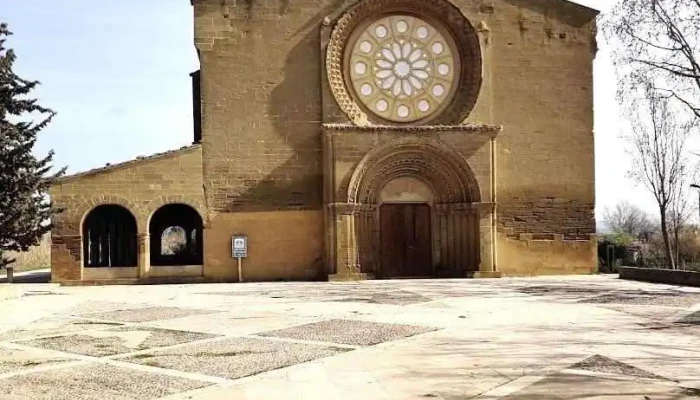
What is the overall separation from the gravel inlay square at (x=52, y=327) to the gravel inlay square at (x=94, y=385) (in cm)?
315

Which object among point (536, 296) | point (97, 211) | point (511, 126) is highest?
point (511, 126)

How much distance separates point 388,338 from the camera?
950 centimetres

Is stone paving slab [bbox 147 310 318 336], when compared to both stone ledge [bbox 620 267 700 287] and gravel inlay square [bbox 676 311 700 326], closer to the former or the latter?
gravel inlay square [bbox 676 311 700 326]

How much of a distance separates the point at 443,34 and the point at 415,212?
5.43m

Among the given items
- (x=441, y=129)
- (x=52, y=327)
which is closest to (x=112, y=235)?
(x=441, y=129)

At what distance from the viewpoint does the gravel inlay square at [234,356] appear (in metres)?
7.57

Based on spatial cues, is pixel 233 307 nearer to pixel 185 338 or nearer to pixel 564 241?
pixel 185 338

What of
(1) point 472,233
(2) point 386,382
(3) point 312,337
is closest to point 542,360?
(2) point 386,382

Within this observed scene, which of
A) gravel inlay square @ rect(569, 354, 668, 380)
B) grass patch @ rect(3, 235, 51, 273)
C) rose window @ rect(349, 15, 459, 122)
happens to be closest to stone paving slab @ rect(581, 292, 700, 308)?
gravel inlay square @ rect(569, 354, 668, 380)

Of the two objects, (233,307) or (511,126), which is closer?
(233,307)

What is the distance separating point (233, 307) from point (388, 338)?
17.0ft

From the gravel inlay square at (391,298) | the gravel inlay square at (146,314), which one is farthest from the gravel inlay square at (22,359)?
the gravel inlay square at (391,298)

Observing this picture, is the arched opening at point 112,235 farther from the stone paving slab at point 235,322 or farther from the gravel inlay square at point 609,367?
the gravel inlay square at point 609,367

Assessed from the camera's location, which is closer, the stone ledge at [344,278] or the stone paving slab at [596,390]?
the stone paving slab at [596,390]
